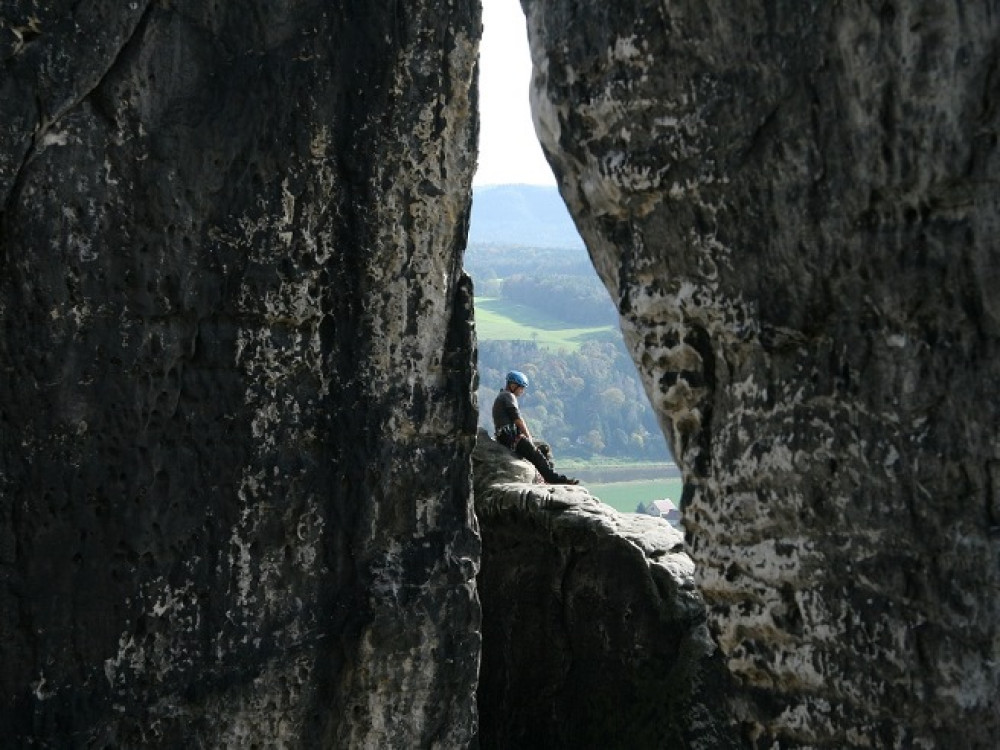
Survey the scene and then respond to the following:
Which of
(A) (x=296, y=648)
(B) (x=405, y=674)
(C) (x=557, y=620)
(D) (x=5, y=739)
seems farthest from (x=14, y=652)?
(C) (x=557, y=620)

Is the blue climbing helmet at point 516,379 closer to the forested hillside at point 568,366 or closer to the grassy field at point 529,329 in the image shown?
the forested hillside at point 568,366

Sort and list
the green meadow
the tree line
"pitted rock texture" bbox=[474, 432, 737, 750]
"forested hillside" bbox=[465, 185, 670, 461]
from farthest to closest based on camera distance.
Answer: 1. "forested hillside" bbox=[465, 185, 670, 461]
2. the tree line
3. the green meadow
4. "pitted rock texture" bbox=[474, 432, 737, 750]

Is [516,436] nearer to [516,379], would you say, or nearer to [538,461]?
[538,461]

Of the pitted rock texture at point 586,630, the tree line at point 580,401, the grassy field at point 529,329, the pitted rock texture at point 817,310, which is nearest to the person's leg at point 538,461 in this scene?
the pitted rock texture at point 586,630

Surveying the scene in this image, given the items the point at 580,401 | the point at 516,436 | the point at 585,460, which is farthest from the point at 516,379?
the point at 580,401

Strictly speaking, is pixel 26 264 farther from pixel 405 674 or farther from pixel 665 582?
pixel 665 582

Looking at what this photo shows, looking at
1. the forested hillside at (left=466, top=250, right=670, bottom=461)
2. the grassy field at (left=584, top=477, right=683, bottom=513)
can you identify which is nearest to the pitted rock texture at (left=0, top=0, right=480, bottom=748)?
the grassy field at (left=584, top=477, right=683, bottom=513)

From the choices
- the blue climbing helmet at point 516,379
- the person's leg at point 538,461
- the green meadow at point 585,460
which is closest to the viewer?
the person's leg at point 538,461

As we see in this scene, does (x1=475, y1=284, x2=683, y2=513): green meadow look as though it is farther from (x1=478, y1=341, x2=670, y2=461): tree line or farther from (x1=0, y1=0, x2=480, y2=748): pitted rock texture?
(x1=0, y1=0, x2=480, y2=748): pitted rock texture

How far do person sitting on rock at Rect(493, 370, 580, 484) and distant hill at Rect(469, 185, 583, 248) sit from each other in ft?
233

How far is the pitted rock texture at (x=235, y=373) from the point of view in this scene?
4230mm

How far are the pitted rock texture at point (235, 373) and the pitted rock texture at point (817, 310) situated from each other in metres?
2.04

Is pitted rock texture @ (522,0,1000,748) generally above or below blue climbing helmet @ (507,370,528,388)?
above

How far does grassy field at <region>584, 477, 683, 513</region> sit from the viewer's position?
30.0 m
